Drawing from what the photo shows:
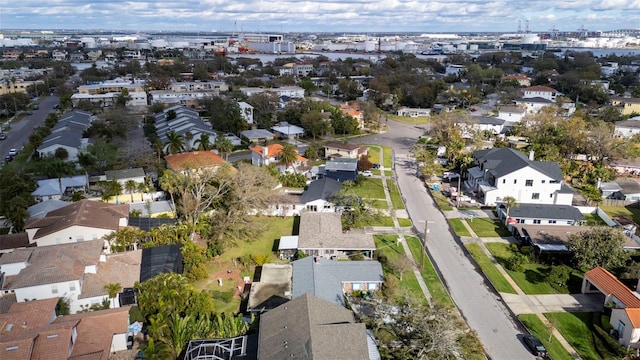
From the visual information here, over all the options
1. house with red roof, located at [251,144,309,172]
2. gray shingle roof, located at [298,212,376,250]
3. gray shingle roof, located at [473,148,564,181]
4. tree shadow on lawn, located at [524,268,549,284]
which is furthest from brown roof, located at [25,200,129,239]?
gray shingle roof, located at [473,148,564,181]

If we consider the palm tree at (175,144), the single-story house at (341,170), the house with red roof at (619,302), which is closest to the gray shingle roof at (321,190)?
the single-story house at (341,170)

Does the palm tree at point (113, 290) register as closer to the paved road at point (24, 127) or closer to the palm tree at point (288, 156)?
the palm tree at point (288, 156)

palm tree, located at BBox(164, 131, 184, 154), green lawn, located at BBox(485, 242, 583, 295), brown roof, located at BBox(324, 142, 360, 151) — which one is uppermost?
palm tree, located at BBox(164, 131, 184, 154)

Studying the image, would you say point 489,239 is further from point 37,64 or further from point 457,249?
point 37,64

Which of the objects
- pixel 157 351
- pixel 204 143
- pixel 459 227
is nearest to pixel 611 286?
pixel 459 227

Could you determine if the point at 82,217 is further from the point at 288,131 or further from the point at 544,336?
the point at 288,131

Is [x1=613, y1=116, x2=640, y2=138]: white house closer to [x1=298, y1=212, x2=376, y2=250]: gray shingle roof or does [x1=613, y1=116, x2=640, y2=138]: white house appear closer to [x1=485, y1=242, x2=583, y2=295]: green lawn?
[x1=485, y1=242, x2=583, y2=295]: green lawn
